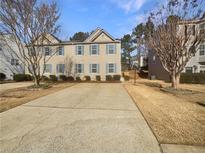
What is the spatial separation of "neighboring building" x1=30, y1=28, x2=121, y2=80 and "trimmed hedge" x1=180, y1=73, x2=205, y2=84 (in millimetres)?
8327

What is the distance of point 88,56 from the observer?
88.9 ft

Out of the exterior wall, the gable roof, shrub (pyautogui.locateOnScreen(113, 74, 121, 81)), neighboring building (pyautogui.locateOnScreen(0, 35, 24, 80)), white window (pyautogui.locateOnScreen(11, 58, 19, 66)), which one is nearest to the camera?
shrub (pyautogui.locateOnScreen(113, 74, 121, 81))

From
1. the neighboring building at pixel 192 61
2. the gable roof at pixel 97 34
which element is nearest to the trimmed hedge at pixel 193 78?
the neighboring building at pixel 192 61

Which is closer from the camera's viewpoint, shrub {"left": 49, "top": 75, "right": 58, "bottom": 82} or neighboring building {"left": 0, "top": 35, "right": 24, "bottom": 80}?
shrub {"left": 49, "top": 75, "right": 58, "bottom": 82}

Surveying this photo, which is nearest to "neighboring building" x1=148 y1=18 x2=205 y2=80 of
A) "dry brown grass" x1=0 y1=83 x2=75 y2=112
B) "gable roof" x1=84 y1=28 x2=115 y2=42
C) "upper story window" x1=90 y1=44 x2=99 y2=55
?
"gable roof" x1=84 y1=28 x2=115 y2=42

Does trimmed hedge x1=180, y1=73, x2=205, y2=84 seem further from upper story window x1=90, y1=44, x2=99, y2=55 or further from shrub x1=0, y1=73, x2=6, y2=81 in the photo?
shrub x1=0, y1=73, x2=6, y2=81

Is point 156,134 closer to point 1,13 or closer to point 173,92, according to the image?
point 173,92

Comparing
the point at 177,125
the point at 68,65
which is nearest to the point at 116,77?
the point at 68,65

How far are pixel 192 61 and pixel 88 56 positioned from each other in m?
14.1

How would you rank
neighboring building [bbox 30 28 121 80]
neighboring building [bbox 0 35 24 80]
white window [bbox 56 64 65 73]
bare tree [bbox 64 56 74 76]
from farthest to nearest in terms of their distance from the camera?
neighboring building [bbox 0 35 24 80], white window [bbox 56 64 65 73], bare tree [bbox 64 56 74 76], neighboring building [bbox 30 28 121 80]

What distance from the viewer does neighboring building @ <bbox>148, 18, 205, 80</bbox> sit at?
1441 centimetres

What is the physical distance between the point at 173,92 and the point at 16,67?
24.8 metres

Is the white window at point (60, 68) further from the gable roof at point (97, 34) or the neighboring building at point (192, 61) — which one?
the neighboring building at point (192, 61)

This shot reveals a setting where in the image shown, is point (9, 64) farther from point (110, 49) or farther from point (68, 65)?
point (110, 49)
